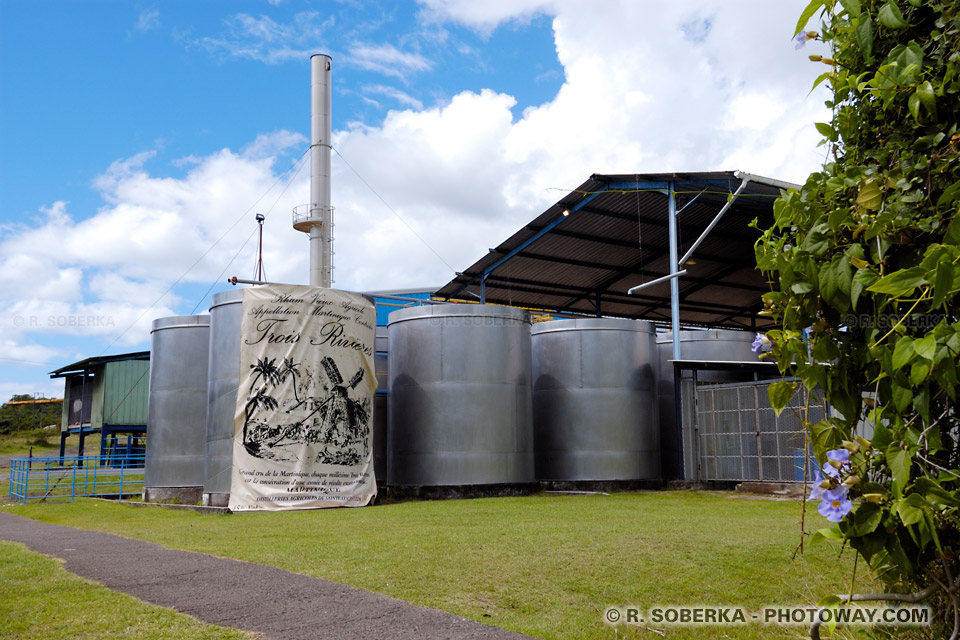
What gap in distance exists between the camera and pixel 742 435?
67.1 ft

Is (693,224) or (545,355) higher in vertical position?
(693,224)

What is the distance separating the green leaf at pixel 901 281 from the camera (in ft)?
7.54

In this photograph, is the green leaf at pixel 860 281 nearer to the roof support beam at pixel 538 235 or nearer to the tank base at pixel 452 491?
the tank base at pixel 452 491

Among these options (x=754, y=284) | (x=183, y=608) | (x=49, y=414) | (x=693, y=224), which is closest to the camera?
(x=183, y=608)

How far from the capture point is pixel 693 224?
28.3 meters

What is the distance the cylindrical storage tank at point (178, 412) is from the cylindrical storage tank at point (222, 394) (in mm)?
3280

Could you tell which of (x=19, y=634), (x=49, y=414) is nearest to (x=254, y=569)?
(x=19, y=634)

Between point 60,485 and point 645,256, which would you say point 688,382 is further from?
point 60,485

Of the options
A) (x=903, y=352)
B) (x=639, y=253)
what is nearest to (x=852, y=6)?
(x=903, y=352)

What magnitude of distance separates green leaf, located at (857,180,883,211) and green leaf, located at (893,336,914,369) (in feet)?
1.97

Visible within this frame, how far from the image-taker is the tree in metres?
2.41

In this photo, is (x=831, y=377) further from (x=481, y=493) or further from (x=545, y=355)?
(x=545, y=355)

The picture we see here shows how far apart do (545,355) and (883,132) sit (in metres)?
19.4

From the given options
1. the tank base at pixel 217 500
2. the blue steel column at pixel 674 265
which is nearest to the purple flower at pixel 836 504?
the tank base at pixel 217 500
